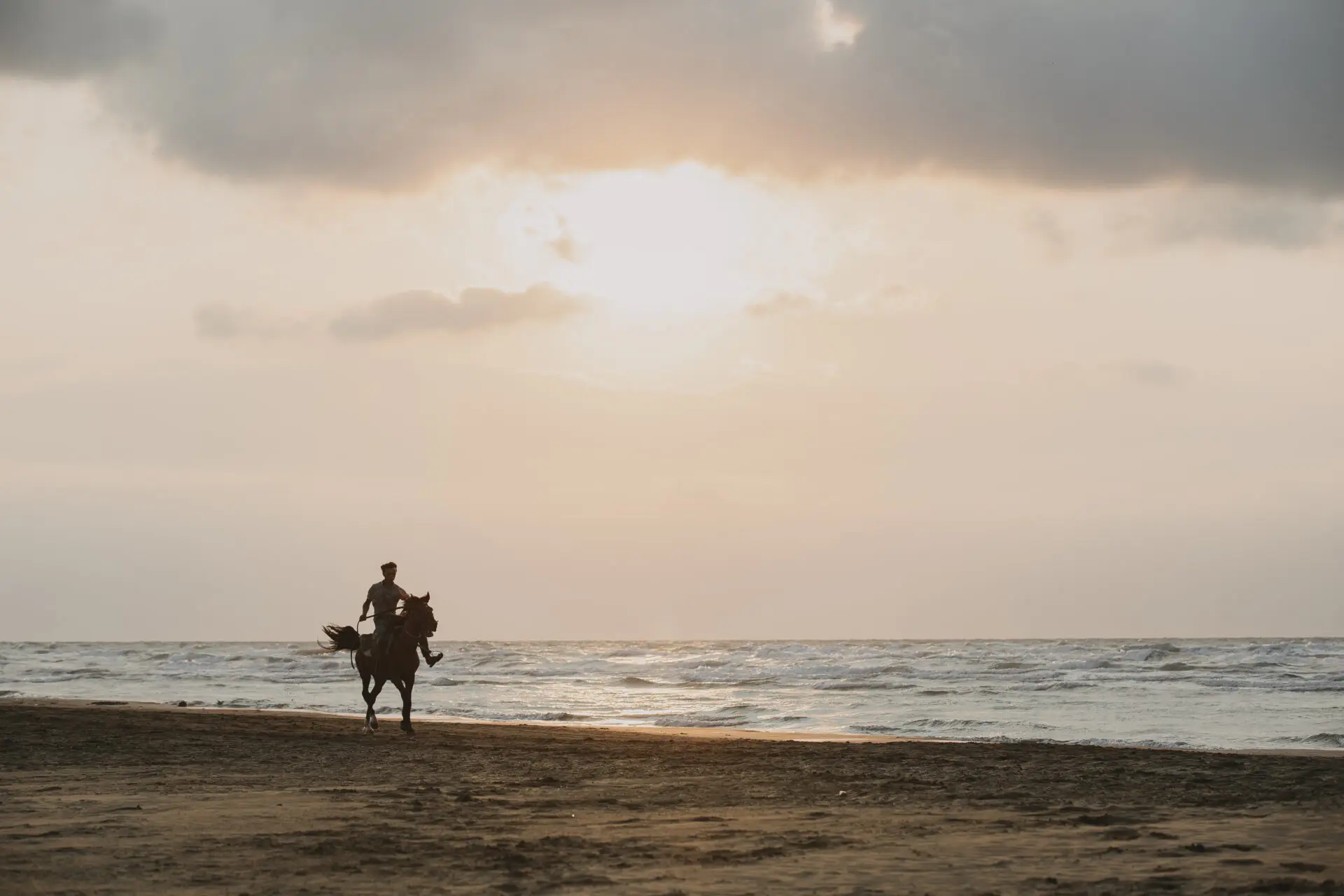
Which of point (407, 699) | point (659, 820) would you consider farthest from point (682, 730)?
point (659, 820)

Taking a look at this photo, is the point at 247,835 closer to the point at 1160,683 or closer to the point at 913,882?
the point at 913,882

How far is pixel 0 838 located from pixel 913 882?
19.2 feet

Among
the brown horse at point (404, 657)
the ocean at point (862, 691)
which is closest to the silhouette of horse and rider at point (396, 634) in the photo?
the brown horse at point (404, 657)

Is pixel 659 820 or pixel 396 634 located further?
pixel 396 634

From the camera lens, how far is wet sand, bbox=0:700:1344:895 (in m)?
7.79

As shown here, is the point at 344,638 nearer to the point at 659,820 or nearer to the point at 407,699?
the point at 407,699

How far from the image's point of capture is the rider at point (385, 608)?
62.8 ft

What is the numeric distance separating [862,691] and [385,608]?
18549 millimetres

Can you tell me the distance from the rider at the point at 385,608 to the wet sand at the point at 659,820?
241cm

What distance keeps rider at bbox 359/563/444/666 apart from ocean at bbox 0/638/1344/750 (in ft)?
25.8

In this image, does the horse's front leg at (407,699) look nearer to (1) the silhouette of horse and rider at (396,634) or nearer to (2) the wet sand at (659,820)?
(1) the silhouette of horse and rider at (396,634)

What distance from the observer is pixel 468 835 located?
9273mm

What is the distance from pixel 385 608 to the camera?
19.2m

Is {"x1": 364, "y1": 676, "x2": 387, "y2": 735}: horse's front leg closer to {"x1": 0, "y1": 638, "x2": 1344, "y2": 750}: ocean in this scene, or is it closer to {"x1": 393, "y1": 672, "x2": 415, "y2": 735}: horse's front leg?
{"x1": 393, "y1": 672, "x2": 415, "y2": 735}: horse's front leg
